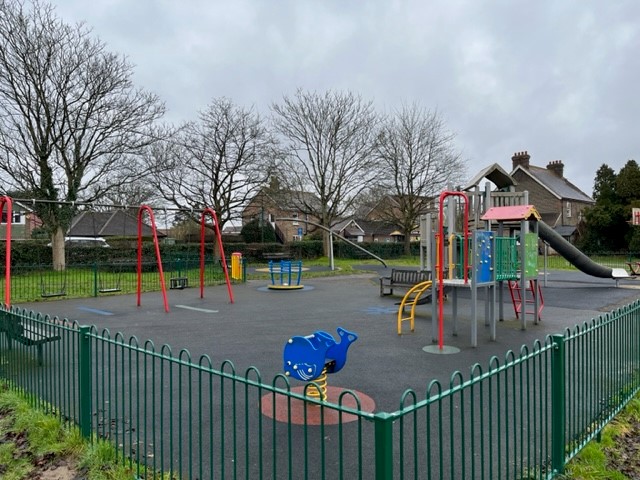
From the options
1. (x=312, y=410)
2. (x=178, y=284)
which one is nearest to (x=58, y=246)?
(x=178, y=284)

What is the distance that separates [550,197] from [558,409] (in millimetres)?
45969

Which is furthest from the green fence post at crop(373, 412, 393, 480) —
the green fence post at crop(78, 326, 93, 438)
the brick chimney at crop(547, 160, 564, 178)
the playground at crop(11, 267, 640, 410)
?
the brick chimney at crop(547, 160, 564, 178)

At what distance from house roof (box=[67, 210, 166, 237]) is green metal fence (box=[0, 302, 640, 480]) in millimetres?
41406

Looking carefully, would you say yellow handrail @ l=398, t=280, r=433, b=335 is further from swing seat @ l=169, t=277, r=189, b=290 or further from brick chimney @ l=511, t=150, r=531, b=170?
brick chimney @ l=511, t=150, r=531, b=170

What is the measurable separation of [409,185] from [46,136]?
25075mm

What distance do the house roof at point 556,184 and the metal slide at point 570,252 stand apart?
29.9 meters

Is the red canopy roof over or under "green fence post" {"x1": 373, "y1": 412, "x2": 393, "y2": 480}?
over

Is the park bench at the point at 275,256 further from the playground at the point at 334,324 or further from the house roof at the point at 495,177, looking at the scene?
the house roof at the point at 495,177

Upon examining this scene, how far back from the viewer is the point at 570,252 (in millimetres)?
15031

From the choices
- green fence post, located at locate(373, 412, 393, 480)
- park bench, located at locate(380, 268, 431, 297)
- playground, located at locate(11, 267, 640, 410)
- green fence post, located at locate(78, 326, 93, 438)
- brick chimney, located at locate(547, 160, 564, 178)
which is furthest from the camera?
brick chimney, located at locate(547, 160, 564, 178)

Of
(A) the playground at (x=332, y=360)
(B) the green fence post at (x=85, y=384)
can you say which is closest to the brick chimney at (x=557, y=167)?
(A) the playground at (x=332, y=360)

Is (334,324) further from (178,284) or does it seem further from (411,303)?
(178,284)

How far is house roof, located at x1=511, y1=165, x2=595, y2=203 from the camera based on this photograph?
44.6 meters

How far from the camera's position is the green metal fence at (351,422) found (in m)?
3.02
